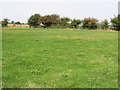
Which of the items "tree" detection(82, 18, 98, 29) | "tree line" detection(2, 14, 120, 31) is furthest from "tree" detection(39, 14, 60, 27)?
"tree" detection(82, 18, 98, 29)

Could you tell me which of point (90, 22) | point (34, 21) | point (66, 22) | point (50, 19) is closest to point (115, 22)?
point (90, 22)

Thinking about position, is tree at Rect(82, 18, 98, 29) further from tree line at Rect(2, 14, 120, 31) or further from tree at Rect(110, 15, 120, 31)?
tree at Rect(110, 15, 120, 31)

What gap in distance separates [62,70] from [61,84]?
185 centimetres

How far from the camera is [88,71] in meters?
8.17

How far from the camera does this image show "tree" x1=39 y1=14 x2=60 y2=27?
67475mm

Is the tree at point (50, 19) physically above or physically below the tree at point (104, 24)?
above

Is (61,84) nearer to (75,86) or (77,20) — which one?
(75,86)

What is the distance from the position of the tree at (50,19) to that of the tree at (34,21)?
6.63 ft

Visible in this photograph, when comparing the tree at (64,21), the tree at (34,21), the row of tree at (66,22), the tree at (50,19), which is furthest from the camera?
the tree at (34,21)

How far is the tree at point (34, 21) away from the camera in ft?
225

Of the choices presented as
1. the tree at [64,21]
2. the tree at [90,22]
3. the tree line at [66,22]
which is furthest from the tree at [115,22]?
the tree at [64,21]

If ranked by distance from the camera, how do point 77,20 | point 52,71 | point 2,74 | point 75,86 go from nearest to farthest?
point 75,86 < point 2,74 < point 52,71 < point 77,20

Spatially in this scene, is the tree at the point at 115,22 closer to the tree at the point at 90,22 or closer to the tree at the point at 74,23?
the tree at the point at 90,22

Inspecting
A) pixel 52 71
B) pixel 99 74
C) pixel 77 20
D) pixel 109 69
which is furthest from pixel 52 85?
pixel 77 20
